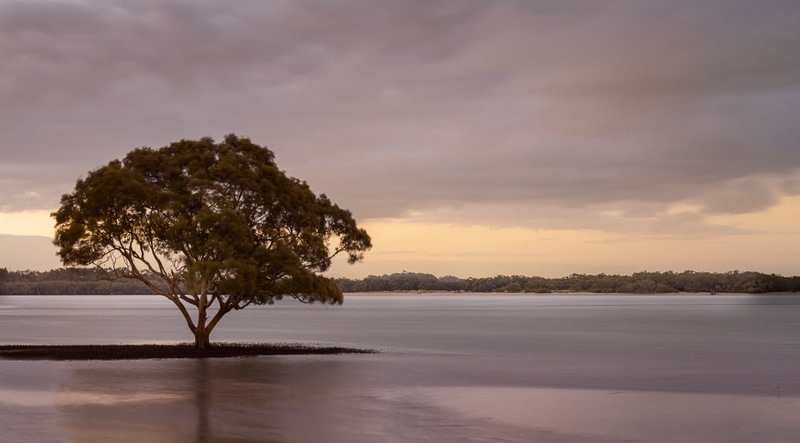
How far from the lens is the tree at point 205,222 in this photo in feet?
126

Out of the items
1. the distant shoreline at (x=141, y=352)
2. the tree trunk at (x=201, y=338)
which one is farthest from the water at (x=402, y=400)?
the tree trunk at (x=201, y=338)

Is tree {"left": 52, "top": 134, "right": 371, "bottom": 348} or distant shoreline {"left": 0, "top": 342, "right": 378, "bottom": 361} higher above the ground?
tree {"left": 52, "top": 134, "right": 371, "bottom": 348}

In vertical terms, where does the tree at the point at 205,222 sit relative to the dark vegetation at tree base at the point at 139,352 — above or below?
above

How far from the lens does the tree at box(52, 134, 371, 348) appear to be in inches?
1507

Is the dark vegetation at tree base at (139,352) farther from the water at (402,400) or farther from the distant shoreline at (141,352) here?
the water at (402,400)

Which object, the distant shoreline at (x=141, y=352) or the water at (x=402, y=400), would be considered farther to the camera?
the distant shoreline at (x=141, y=352)

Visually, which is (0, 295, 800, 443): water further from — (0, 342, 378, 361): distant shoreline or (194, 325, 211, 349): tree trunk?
(194, 325, 211, 349): tree trunk

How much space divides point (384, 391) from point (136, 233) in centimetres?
1989

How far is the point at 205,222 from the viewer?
37.5 metres

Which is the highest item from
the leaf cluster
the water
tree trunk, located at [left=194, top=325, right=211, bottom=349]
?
the leaf cluster

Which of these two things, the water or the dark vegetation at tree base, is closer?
the water

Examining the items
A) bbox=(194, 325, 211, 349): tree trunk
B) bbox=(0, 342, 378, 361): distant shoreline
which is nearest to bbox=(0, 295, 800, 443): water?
bbox=(0, 342, 378, 361): distant shoreline

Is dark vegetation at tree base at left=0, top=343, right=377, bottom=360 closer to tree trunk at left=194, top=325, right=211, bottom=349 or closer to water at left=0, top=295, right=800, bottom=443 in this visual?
tree trunk at left=194, top=325, right=211, bottom=349

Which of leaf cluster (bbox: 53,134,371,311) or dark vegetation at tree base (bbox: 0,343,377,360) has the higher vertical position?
leaf cluster (bbox: 53,134,371,311)
